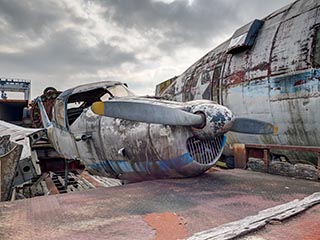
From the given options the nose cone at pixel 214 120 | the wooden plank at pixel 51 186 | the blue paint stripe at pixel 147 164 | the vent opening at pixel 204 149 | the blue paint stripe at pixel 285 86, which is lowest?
the wooden plank at pixel 51 186

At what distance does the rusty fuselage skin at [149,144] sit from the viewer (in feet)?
11.5

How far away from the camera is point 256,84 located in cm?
591

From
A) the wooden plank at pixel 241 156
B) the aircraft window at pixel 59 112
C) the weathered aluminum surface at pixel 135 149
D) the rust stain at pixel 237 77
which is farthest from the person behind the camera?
the rust stain at pixel 237 77

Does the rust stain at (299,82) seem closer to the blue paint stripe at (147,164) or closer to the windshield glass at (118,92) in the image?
the blue paint stripe at (147,164)

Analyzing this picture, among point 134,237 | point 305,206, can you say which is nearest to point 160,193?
point 134,237

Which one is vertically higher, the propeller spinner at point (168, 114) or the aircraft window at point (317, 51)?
the aircraft window at point (317, 51)

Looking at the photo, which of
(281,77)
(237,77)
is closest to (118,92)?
(237,77)

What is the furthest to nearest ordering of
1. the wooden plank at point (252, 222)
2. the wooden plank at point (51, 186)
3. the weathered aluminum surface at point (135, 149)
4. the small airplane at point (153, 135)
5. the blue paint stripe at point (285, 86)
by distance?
the wooden plank at point (51, 186), the blue paint stripe at point (285, 86), the weathered aluminum surface at point (135, 149), the small airplane at point (153, 135), the wooden plank at point (252, 222)

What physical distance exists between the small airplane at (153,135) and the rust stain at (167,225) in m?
1.28

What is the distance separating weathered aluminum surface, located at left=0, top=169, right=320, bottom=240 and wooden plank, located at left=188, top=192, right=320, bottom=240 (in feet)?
0.20

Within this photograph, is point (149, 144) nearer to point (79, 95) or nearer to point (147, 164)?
point (147, 164)

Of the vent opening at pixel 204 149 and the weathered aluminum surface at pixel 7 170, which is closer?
the weathered aluminum surface at pixel 7 170

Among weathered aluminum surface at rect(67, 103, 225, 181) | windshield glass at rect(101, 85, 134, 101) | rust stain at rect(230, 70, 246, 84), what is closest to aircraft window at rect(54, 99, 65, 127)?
weathered aluminum surface at rect(67, 103, 225, 181)

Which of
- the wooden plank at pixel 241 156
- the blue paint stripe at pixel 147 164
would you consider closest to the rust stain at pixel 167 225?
the blue paint stripe at pixel 147 164
